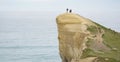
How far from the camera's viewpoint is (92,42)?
119 ft

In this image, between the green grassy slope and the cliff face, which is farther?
the cliff face

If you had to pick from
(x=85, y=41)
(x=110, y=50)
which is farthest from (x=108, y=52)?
(x=85, y=41)

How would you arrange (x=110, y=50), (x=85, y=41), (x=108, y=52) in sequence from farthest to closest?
(x=85, y=41)
(x=110, y=50)
(x=108, y=52)

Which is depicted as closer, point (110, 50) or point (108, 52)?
point (108, 52)

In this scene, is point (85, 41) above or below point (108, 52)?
above

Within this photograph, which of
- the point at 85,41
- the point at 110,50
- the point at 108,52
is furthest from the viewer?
the point at 85,41

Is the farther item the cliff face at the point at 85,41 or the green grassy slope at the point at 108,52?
the cliff face at the point at 85,41

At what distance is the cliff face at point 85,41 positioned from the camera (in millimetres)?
34125

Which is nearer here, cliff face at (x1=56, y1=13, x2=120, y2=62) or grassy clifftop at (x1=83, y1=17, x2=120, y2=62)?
grassy clifftop at (x1=83, y1=17, x2=120, y2=62)

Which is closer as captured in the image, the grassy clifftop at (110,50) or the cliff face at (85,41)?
the grassy clifftop at (110,50)

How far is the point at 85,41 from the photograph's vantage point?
36.5 meters

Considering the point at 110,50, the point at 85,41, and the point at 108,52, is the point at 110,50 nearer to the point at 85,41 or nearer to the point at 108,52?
the point at 108,52

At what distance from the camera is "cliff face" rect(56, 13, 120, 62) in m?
34.1

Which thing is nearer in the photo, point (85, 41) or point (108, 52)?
point (108, 52)
